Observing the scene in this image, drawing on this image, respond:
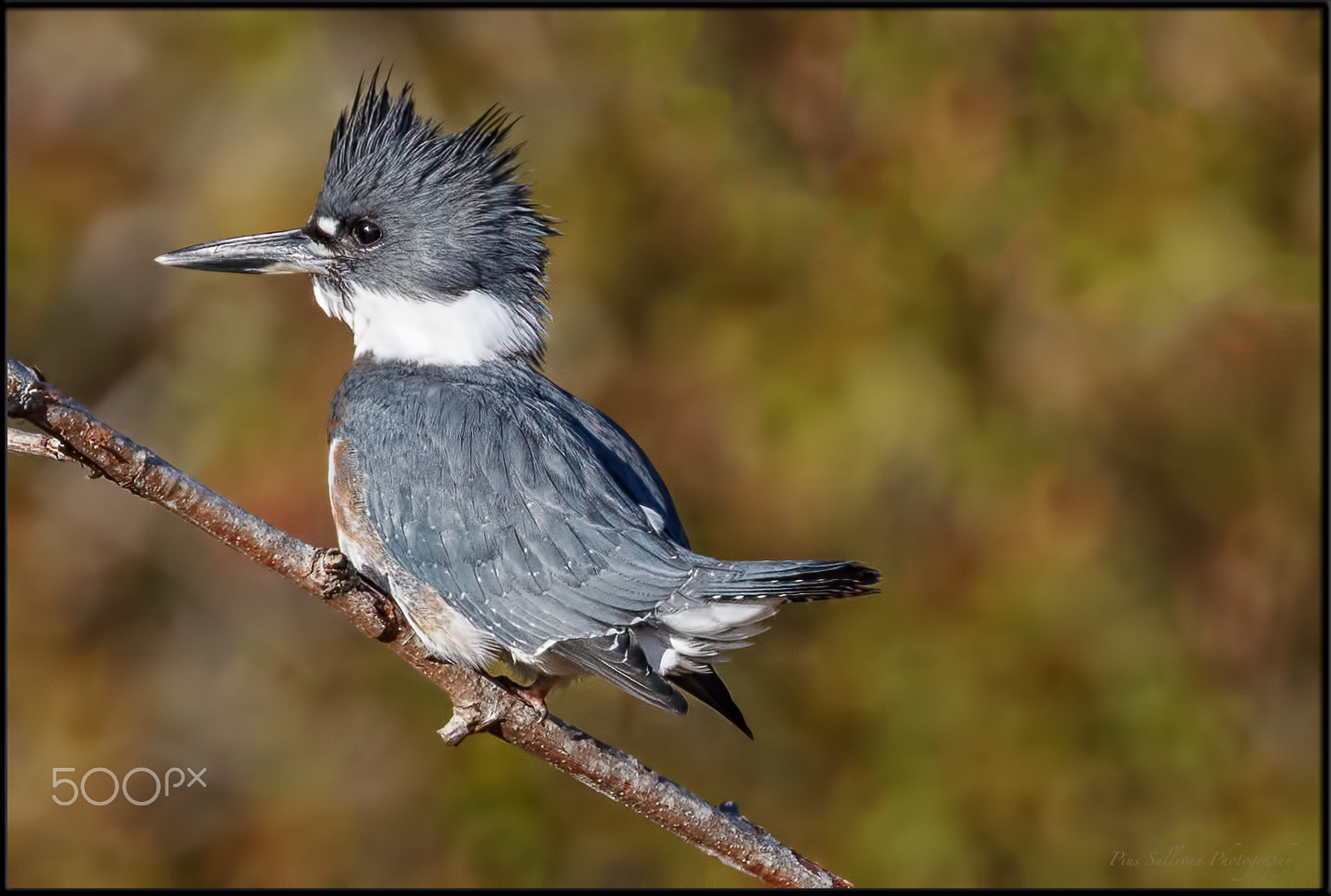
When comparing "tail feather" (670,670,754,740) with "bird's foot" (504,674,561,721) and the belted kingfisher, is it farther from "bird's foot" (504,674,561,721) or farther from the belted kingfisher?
"bird's foot" (504,674,561,721)

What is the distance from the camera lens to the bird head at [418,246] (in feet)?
7.38

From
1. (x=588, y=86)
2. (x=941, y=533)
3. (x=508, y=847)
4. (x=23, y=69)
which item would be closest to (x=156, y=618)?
(x=508, y=847)

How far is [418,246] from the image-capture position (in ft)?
7.41

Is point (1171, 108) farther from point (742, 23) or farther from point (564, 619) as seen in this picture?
point (564, 619)

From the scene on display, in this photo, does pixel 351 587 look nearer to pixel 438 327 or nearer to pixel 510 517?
pixel 510 517

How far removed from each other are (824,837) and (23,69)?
326 centimetres

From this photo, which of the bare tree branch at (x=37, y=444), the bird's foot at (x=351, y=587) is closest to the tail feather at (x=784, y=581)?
the bird's foot at (x=351, y=587)

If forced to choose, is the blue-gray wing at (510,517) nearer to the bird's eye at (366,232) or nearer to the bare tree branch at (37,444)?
the bird's eye at (366,232)

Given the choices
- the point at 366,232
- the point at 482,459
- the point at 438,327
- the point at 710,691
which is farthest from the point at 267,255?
the point at 710,691

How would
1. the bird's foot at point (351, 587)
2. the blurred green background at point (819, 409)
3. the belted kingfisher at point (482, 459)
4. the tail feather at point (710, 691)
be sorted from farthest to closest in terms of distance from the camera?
1. the blurred green background at point (819, 409)
2. the tail feather at point (710, 691)
3. the belted kingfisher at point (482, 459)
4. the bird's foot at point (351, 587)

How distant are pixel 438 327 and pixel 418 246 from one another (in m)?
0.16

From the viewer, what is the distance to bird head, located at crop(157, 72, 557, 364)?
2248 mm

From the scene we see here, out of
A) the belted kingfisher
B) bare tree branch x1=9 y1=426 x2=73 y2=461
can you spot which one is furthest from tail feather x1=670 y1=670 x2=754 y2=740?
bare tree branch x1=9 y1=426 x2=73 y2=461

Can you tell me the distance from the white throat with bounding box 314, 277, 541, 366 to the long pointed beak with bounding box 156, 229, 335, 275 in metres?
0.10
